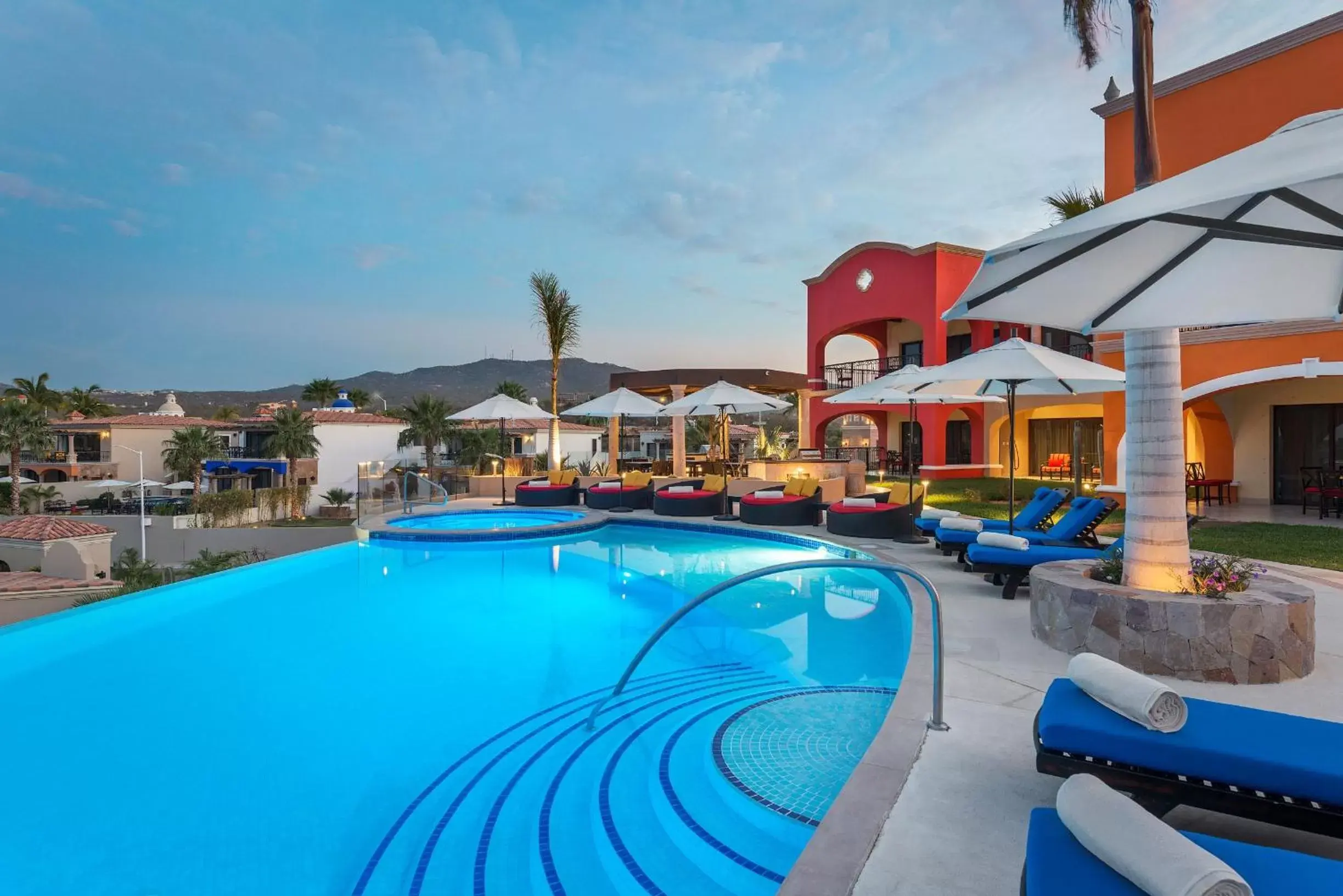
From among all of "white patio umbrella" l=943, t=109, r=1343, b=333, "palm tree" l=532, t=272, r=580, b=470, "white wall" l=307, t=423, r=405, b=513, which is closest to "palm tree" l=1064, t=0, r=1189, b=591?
"white patio umbrella" l=943, t=109, r=1343, b=333

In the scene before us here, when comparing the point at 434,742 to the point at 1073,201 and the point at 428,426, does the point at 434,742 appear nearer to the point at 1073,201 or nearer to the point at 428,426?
the point at 1073,201

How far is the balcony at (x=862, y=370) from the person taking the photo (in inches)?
1031

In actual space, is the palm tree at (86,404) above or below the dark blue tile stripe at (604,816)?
above

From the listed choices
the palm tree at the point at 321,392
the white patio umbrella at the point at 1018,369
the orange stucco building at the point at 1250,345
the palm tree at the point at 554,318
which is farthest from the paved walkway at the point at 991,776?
the palm tree at the point at 321,392

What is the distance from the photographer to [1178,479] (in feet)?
16.7

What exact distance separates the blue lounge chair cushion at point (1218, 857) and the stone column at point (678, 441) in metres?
18.8

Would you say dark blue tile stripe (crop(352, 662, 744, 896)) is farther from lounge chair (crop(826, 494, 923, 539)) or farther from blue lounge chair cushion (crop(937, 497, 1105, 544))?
lounge chair (crop(826, 494, 923, 539))

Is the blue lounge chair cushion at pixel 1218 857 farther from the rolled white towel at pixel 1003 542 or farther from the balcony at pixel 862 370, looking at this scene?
the balcony at pixel 862 370

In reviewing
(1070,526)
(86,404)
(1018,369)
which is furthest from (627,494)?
(86,404)

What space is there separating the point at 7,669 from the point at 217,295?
50.0 meters

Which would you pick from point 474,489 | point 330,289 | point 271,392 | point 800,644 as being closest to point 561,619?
point 800,644

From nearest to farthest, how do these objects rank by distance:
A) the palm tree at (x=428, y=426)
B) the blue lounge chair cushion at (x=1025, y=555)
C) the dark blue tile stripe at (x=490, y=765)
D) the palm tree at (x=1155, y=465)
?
1. the dark blue tile stripe at (x=490, y=765)
2. the palm tree at (x=1155, y=465)
3. the blue lounge chair cushion at (x=1025, y=555)
4. the palm tree at (x=428, y=426)

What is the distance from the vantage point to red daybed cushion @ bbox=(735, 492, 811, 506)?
13.2 metres

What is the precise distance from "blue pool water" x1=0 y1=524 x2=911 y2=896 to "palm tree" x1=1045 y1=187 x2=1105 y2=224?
1214 centimetres
